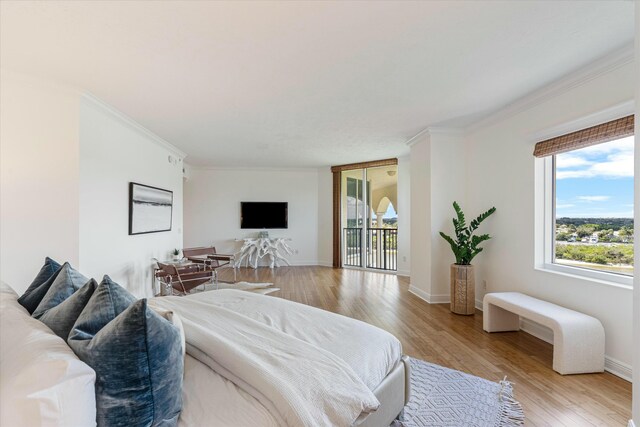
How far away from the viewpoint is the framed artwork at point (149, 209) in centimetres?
416

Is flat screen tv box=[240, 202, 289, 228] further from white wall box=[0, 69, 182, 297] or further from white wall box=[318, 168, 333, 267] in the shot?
white wall box=[0, 69, 182, 297]

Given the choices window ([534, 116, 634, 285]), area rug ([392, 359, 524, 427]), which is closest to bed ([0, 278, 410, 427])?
area rug ([392, 359, 524, 427])

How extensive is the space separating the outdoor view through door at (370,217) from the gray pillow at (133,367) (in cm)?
637

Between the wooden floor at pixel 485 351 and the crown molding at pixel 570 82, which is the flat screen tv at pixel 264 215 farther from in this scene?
the crown molding at pixel 570 82

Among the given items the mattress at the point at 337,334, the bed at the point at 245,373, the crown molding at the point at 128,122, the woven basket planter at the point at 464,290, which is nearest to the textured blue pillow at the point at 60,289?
the bed at the point at 245,373

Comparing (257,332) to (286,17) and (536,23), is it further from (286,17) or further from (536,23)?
(536,23)

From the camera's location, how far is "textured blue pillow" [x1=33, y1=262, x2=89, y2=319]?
139 cm

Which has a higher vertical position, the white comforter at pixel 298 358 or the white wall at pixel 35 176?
the white wall at pixel 35 176

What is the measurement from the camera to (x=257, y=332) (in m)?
1.59

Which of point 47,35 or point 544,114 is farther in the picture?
point 544,114

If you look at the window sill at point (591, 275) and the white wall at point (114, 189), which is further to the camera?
the white wall at point (114, 189)

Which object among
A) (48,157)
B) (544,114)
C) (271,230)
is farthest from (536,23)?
(271,230)

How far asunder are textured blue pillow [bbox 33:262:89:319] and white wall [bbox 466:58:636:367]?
370 cm

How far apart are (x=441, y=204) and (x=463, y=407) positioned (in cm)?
303
